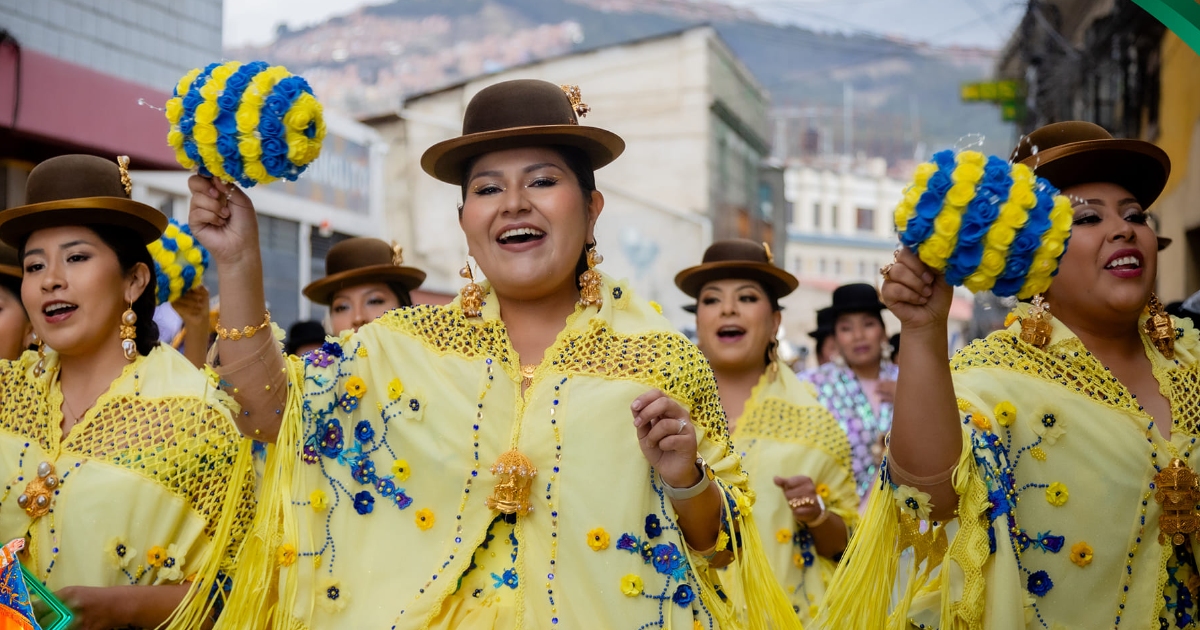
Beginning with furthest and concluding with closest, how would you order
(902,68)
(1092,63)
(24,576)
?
(902,68) < (1092,63) < (24,576)

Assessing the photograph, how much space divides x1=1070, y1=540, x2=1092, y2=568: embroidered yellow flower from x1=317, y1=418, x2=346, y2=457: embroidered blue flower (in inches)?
82.8

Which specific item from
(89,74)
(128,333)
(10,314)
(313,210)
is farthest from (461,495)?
(313,210)

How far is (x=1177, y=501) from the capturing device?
3.39m

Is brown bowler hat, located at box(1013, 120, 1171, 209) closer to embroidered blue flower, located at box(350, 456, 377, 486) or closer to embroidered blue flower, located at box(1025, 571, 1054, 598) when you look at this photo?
embroidered blue flower, located at box(1025, 571, 1054, 598)

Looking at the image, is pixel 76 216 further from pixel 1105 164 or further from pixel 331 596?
pixel 1105 164

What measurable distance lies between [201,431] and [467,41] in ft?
494

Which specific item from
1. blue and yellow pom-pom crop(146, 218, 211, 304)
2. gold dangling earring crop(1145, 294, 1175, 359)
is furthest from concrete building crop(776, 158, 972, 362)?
gold dangling earring crop(1145, 294, 1175, 359)

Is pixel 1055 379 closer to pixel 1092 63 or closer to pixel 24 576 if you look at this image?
pixel 24 576

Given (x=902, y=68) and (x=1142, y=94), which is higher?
(x=902, y=68)

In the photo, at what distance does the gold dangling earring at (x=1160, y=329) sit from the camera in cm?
371

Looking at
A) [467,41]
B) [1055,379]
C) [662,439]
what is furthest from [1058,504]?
[467,41]

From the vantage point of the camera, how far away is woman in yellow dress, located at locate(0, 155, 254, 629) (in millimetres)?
3686

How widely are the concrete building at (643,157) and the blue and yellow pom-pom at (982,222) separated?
2135 centimetres

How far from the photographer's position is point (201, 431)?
3883mm
